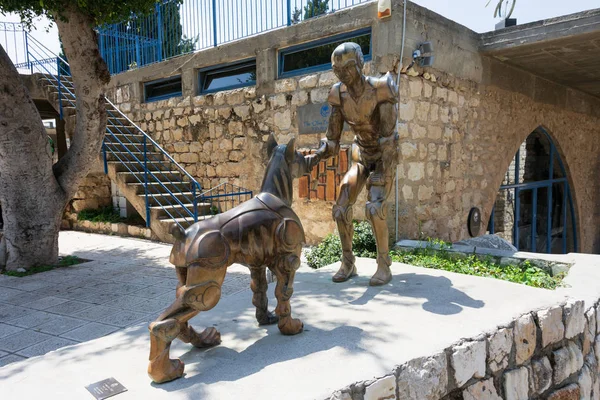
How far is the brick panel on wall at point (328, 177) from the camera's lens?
5812 mm

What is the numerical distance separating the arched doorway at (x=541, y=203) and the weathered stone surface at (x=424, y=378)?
8.49 m

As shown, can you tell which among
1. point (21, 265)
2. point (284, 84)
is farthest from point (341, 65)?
point (21, 265)

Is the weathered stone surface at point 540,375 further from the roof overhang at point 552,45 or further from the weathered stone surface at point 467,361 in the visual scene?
the roof overhang at point 552,45

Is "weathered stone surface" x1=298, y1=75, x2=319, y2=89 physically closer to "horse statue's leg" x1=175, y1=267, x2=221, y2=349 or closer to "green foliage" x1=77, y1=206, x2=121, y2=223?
"horse statue's leg" x1=175, y1=267, x2=221, y2=349

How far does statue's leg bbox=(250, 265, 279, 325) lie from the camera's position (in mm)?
2702

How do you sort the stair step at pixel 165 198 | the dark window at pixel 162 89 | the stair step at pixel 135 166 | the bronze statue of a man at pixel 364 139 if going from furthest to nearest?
1. the dark window at pixel 162 89
2. the stair step at pixel 135 166
3. the stair step at pixel 165 198
4. the bronze statue of a man at pixel 364 139

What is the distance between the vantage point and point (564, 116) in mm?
9672

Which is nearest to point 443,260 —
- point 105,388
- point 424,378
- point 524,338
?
point 524,338

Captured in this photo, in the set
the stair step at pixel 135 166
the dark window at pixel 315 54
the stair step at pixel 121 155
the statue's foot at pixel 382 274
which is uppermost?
the dark window at pixel 315 54

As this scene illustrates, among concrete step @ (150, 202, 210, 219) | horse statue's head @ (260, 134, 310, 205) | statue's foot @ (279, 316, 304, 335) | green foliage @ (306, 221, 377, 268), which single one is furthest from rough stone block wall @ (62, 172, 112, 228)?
statue's foot @ (279, 316, 304, 335)

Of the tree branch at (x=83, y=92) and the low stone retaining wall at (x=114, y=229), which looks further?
the low stone retaining wall at (x=114, y=229)

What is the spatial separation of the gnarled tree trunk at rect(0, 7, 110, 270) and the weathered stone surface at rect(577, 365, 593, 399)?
6.16m

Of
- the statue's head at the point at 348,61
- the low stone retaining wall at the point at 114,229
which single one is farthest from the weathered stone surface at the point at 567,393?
the low stone retaining wall at the point at 114,229

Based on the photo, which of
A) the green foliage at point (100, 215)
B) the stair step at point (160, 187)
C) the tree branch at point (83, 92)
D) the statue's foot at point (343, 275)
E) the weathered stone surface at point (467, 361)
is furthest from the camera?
the green foliage at point (100, 215)
